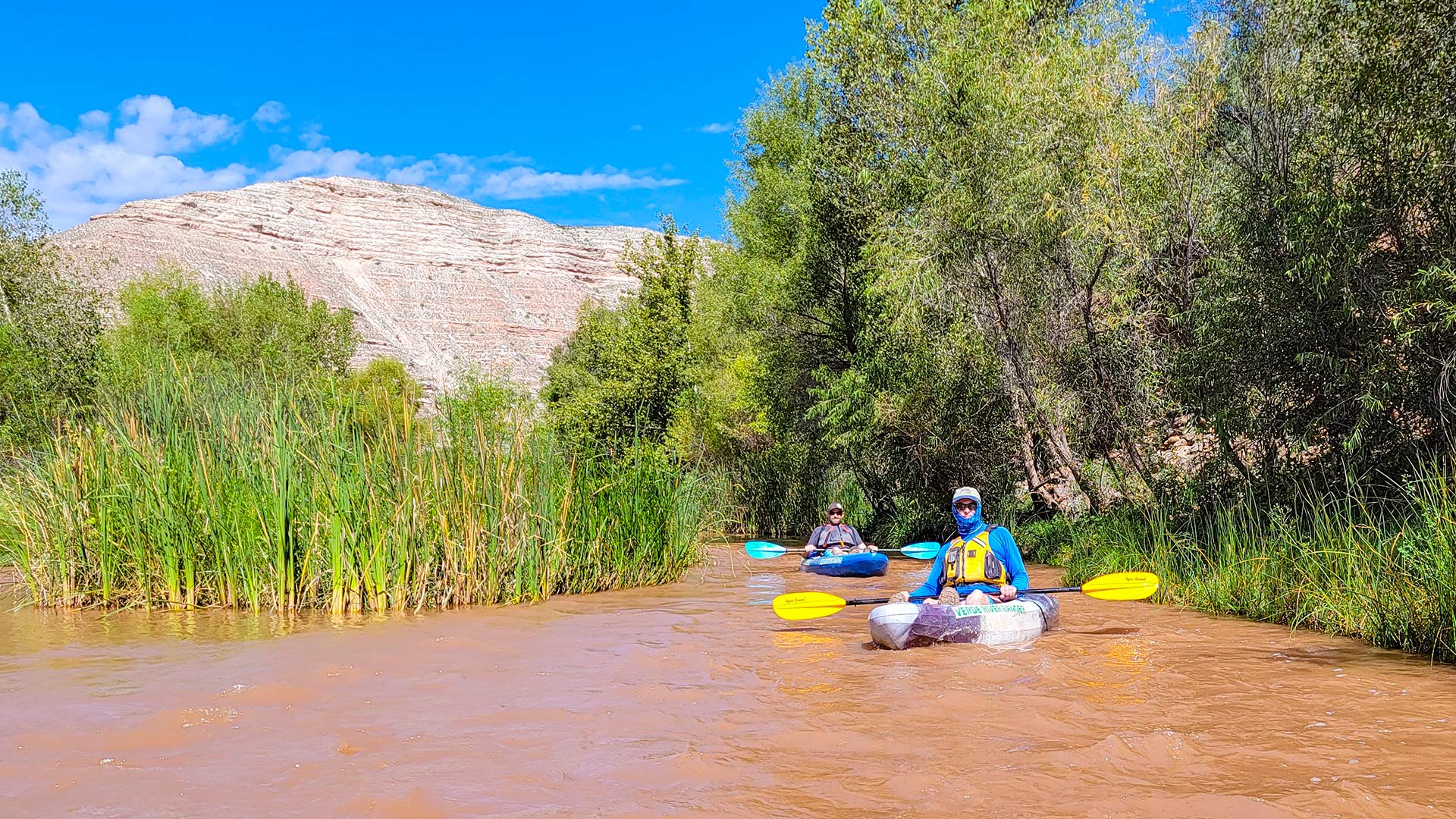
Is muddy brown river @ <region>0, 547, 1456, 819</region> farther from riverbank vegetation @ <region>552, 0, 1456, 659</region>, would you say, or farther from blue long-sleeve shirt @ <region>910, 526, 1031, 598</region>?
riverbank vegetation @ <region>552, 0, 1456, 659</region>

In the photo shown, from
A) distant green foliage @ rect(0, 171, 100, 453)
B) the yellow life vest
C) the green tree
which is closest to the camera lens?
the yellow life vest

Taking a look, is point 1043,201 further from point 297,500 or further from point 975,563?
point 297,500

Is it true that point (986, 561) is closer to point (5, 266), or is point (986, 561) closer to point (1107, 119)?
point (1107, 119)

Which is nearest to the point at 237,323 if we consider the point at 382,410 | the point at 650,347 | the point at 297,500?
the point at 650,347

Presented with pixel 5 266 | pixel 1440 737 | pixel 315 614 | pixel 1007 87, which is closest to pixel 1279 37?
pixel 1007 87

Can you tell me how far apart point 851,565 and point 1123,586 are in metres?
4.52

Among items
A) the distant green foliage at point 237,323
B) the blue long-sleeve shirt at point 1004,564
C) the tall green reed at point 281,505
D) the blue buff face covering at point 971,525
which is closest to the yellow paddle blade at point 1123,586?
the blue long-sleeve shirt at point 1004,564

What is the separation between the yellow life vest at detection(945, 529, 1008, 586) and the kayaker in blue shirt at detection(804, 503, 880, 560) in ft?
15.9

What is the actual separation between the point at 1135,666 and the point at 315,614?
5.66 metres

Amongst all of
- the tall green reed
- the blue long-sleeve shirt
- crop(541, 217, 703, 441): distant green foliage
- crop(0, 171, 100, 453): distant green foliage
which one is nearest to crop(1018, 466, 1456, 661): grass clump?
the blue long-sleeve shirt

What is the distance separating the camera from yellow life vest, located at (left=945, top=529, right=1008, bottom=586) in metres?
7.05

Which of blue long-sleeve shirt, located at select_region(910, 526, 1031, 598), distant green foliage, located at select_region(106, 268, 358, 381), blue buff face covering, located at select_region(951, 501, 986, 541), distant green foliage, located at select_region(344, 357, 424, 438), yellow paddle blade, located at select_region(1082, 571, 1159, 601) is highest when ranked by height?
distant green foliage, located at select_region(106, 268, 358, 381)

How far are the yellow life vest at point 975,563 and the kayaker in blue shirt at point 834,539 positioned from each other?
15.9ft

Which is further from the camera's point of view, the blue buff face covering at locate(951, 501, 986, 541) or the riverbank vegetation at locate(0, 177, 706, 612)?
the riverbank vegetation at locate(0, 177, 706, 612)
